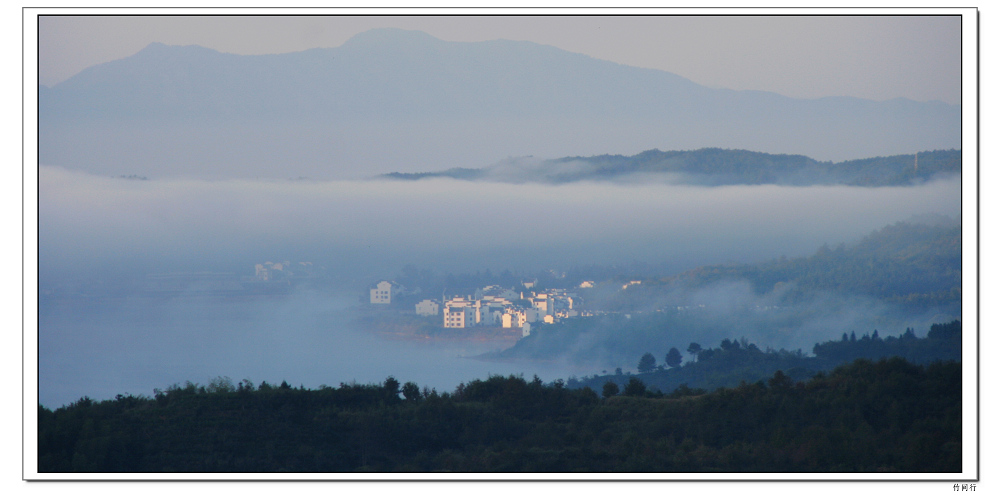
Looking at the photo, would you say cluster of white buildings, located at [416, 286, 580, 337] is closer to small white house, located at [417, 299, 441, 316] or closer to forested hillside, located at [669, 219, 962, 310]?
small white house, located at [417, 299, 441, 316]

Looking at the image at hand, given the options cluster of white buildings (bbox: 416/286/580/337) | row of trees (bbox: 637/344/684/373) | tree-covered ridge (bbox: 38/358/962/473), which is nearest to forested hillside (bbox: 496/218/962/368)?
cluster of white buildings (bbox: 416/286/580/337)

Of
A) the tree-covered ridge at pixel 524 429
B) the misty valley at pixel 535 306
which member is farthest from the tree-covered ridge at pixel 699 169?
the tree-covered ridge at pixel 524 429

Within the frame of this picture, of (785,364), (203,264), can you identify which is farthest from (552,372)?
(203,264)

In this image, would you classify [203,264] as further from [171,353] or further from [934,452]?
[934,452]

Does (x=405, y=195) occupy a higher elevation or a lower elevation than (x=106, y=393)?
higher

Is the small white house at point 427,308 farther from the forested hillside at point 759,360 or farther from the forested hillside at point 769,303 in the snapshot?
the forested hillside at point 759,360
